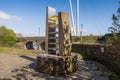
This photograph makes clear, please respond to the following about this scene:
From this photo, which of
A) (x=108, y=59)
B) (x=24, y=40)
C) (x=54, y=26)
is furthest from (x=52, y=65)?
(x=24, y=40)

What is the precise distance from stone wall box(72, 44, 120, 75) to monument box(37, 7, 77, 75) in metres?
2.63

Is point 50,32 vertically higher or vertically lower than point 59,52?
higher

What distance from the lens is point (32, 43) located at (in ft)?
124

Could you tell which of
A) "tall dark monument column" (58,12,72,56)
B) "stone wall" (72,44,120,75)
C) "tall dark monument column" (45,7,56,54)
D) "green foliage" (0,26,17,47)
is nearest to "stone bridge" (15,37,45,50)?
"green foliage" (0,26,17,47)

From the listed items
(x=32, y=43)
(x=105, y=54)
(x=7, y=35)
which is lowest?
(x=105, y=54)

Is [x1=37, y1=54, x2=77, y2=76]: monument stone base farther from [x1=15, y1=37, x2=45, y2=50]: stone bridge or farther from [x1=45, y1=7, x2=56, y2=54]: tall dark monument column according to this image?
[x1=15, y1=37, x2=45, y2=50]: stone bridge

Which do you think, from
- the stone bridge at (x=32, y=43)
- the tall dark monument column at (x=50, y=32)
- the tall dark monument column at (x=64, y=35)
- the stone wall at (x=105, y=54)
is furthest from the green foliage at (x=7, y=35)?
the tall dark monument column at (x=64, y=35)

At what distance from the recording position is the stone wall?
1002cm

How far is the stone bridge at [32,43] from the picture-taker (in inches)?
1417

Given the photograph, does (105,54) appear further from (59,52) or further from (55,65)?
(55,65)

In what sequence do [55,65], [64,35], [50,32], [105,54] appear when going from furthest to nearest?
[105,54]
[50,32]
[64,35]
[55,65]

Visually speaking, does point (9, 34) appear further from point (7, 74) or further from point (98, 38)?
point (7, 74)

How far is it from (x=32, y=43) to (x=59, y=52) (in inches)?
1172

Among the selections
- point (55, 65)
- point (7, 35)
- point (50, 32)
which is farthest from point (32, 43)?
point (55, 65)
